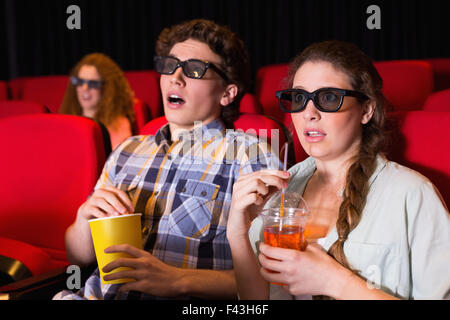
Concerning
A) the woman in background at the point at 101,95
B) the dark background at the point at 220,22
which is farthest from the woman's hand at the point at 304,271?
the dark background at the point at 220,22

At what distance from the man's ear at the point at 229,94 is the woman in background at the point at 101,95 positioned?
1610mm

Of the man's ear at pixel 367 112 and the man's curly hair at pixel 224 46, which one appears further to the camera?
the man's curly hair at pixel 224 46

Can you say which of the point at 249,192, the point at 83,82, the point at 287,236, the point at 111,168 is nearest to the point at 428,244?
the point at 287,236

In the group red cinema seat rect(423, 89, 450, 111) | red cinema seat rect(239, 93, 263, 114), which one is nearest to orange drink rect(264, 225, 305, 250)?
red cinema seat rect(423, 89, 450, 111)

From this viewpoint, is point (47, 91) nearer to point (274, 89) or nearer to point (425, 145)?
point (274, 89)

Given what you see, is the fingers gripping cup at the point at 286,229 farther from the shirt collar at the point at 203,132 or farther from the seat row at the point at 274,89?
the shirt collar at the point at 203,132

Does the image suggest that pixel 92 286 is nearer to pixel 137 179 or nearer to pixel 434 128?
pixel 137 179

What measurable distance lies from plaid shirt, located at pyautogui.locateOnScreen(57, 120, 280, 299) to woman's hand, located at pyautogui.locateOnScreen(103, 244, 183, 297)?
0.11m

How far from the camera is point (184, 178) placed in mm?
1683

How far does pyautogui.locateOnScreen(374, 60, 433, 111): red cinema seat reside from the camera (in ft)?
8.98

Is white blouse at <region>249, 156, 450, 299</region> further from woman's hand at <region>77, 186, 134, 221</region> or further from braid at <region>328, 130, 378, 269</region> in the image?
woman's hand at <region>77, 186, 134, 221</region>

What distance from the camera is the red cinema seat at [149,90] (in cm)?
384

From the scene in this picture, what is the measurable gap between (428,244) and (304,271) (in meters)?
0.28

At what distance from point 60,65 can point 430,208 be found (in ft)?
15.2
